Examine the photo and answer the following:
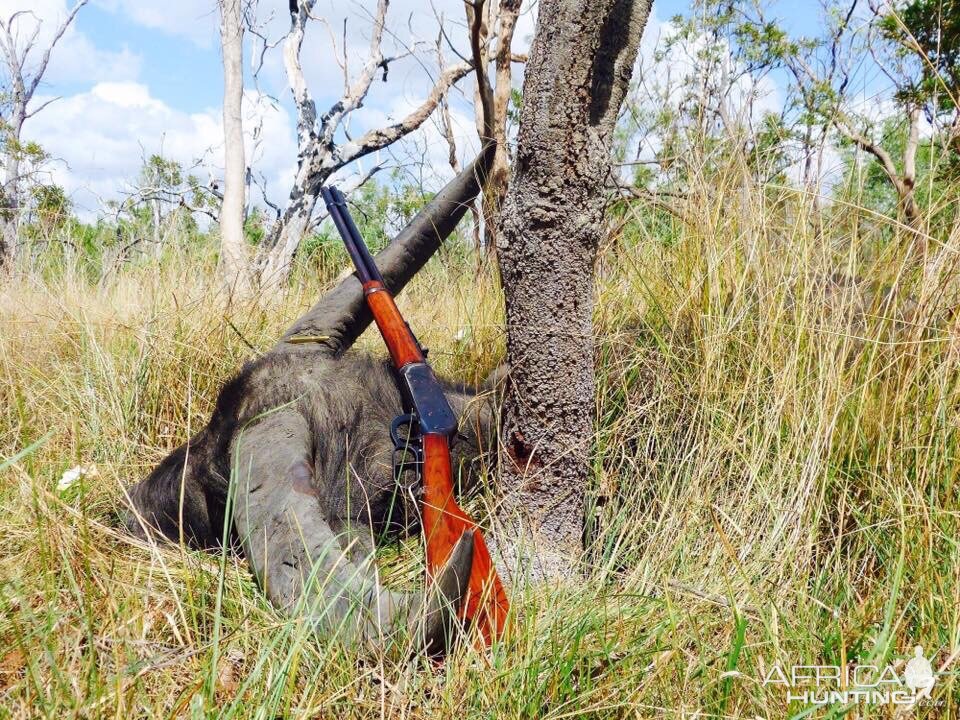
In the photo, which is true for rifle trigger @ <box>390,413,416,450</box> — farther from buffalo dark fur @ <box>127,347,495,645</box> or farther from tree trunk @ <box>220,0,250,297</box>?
tree trunk @ <box>220,0,250,297</box>

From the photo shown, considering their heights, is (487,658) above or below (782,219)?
below

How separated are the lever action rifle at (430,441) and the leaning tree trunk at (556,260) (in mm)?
264

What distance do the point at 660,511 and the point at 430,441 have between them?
85 cm

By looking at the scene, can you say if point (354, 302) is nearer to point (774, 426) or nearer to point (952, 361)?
point (774, 426)

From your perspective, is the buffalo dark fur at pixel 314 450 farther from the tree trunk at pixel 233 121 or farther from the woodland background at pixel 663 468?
the tree trunk at pixel 233 121

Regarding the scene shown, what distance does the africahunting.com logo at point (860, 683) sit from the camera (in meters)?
1.44

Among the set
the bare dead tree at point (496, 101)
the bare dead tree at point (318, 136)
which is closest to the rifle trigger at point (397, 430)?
the bare dead tree at point (496, 101)

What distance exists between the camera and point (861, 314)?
2592 mm

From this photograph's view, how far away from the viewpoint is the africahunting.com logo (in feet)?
4.74

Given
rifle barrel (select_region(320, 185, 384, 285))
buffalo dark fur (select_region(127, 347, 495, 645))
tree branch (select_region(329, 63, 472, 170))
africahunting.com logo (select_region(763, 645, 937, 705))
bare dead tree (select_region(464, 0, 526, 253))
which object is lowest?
africahunting.com logo (select_region(763, 645, 937, 705))

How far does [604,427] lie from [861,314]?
3.24 feet

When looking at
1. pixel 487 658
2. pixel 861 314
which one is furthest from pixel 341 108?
pixel 487 658

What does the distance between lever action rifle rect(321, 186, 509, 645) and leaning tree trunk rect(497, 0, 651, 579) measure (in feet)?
0.87

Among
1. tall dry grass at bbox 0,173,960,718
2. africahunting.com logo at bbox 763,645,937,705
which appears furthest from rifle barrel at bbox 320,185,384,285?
africahunting.com logo at bbox 763,645,937,705
